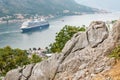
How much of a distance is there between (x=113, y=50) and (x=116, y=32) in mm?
1188

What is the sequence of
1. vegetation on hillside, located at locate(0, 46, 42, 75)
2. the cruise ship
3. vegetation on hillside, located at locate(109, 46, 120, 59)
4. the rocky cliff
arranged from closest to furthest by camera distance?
vegetation on hillside, located at locate(109, 46, 120, 59), the rocky cliff, vegetation on hillside, located at locate(0, 46, 42, 75), the cruise ship

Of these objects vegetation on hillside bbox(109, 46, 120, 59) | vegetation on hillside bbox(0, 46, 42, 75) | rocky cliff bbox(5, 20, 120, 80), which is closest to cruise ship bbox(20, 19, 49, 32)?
vegetation on hillside bbox(0, 46, 42, 75)

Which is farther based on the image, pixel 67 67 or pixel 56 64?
pixel 56 64

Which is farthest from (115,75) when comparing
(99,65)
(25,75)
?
(25,75)

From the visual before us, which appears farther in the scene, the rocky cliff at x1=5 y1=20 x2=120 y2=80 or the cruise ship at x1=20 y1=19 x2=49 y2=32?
the cruise ship at x1=20 y1=19 x2=49 y2=32

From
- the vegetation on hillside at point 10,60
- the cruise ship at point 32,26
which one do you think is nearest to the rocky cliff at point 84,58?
the vegetation on hillside at point 10,60

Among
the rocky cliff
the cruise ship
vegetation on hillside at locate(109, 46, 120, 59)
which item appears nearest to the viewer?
vegetation on hillside at locate(109, 46, 120, 59)

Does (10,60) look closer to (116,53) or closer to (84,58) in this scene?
(84,58)

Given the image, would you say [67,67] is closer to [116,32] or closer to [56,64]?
[56,64]

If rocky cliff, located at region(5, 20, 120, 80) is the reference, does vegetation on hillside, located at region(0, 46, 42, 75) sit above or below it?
below

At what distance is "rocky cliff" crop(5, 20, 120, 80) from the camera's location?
15.0 meters

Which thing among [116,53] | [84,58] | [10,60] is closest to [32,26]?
[10,60]

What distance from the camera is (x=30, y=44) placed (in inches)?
4631

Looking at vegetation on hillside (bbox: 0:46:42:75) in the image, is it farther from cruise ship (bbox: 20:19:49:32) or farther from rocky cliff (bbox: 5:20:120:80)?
cruise ship (bbox: 20:19:49:32)
